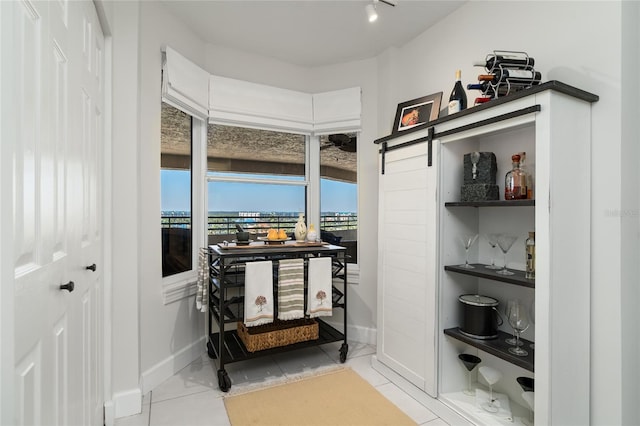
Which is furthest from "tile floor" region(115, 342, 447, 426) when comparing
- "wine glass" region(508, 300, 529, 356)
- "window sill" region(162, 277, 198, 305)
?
"wine glass" region(508, 300, 529, 356)

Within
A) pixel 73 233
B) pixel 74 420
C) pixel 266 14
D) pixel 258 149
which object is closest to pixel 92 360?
pixel 74 420

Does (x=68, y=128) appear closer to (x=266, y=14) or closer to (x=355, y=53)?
(x=266, y=14)

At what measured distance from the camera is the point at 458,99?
2246mm

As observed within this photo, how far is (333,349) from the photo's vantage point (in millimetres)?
3117

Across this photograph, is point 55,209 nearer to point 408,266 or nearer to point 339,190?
point 408,266

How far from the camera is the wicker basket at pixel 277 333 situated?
2588mm

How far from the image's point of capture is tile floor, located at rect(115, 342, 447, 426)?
2074 millimetres

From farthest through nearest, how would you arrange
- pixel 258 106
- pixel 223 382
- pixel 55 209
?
pixel 258 106
pixel 223 382
pixel 55 209

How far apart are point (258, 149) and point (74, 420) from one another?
102 inches

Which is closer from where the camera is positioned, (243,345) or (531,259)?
(531,259)

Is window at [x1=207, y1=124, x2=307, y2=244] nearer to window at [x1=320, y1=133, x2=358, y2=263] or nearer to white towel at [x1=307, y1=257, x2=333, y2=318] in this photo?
window at [x1=320, y1=133, x2=358, y2=263]

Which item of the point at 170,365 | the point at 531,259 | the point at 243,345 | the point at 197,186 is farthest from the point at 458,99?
the point at 170,365

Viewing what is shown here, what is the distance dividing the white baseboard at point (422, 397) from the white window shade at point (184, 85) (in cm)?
258

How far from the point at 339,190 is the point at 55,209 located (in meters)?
2.75
